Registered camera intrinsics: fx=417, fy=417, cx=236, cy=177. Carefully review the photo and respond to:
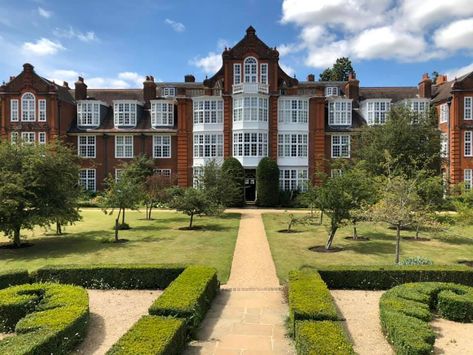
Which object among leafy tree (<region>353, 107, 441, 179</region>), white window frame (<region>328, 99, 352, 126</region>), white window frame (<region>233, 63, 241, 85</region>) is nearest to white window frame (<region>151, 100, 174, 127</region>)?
white window frame (<region>233, 63, 241, 85</region>)

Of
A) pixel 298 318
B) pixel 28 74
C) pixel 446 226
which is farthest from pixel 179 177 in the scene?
pixel 298 318

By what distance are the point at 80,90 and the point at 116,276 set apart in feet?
123

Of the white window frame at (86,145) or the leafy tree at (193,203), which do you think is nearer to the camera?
the leafy tree at (193,203)

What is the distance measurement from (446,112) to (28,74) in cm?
4101

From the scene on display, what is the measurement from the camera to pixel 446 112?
4009 cm

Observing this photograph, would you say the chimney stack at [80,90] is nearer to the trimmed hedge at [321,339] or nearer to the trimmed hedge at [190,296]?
the trimmed hedge at [190,296]

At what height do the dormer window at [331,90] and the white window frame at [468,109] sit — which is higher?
the dormer window at [331,90]

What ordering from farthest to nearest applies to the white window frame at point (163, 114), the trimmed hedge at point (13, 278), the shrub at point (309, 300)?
the white window frame at point (163, 114) → the trimmed hedge at point (13, 278) → the shrub at point (309, 300)

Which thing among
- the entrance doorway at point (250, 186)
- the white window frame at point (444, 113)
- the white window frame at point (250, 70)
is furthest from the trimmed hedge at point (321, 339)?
the white window frame at point (444, 113)

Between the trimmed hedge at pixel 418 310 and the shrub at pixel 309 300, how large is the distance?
3.87 feet

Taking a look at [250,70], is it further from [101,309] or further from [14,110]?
[101,309]

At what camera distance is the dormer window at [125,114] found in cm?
4347

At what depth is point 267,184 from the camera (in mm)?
37406

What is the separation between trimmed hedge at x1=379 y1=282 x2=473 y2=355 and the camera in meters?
7.42
